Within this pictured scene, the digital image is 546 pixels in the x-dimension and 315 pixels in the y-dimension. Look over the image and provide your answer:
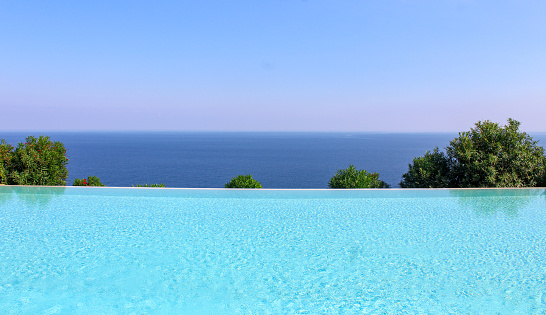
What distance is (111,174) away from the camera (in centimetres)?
3956

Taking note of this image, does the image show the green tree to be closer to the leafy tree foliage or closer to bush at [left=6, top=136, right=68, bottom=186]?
the leafy tree foliage

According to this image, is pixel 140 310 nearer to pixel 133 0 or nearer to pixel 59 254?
pixel 59 254

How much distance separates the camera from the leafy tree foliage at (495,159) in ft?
27.1

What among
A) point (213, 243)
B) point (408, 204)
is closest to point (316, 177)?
point (408, 204)

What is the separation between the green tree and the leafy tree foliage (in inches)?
1.0

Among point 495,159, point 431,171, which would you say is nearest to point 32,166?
point 431,171

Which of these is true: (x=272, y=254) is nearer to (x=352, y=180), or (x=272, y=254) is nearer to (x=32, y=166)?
(x=352, y=180)

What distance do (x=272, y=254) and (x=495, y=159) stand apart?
651cm

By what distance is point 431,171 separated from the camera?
9.16 meters

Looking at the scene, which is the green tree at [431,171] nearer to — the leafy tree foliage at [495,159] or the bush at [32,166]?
the leafy tree foliage at [495,159]

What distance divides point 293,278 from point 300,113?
46.8 meters

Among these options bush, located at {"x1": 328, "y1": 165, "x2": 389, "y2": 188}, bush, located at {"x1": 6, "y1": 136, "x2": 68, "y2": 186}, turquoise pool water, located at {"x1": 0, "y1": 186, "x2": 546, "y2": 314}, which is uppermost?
bush, located at {"x1": 6, "y1": 136, "x2": 68, "y2": 186}

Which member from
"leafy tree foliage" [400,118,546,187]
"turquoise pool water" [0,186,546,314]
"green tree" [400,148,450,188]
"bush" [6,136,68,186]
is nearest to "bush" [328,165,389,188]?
"green tree" [400,148,450,188]

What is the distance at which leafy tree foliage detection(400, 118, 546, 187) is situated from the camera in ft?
27.1
